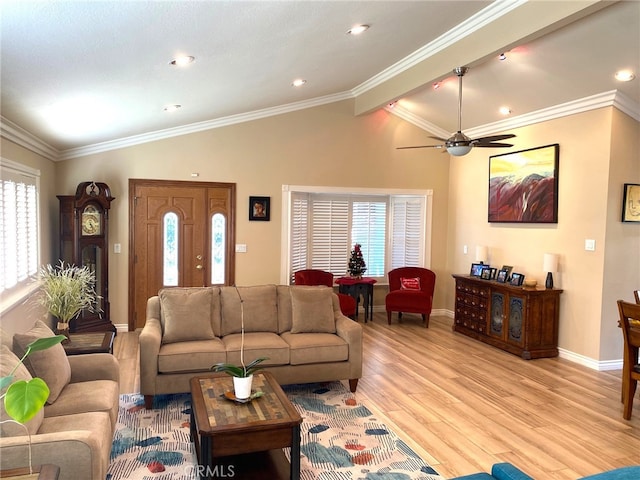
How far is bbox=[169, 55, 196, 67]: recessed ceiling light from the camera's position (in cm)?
365

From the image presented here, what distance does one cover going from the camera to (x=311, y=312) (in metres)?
4.95

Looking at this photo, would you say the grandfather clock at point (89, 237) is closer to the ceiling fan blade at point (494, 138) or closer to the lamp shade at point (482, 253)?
the ceiling fan blade at point (494, 138)

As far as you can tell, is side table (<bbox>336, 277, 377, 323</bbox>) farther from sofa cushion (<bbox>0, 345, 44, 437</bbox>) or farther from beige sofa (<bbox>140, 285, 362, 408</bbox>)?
sofa cushion (<bbox>0, 345, 44, 437</bbox>)

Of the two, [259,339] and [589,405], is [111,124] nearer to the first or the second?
[259,339]

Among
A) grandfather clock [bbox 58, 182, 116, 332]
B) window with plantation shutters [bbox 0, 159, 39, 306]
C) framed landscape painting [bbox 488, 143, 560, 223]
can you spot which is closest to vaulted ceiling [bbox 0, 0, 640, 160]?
window with plantation shutters [bbox 0, 159, 39, 306]

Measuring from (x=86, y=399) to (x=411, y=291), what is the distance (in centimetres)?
538

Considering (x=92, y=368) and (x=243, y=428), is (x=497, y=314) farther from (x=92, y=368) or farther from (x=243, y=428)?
(x=92, y=368)

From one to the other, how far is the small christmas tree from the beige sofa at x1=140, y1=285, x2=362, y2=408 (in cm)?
265

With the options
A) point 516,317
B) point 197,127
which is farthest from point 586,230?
point 197,127

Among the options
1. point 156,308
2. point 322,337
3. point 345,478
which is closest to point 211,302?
point 156,308

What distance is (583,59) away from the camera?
485 centimetres

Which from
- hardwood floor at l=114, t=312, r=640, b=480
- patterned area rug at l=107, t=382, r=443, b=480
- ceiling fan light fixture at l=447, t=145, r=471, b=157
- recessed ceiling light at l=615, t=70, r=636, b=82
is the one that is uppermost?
recessed ceiling light at l=615, t=70, r=636, b=82

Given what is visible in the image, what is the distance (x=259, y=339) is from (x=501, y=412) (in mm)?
2265

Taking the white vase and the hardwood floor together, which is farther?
the hardwood floor
